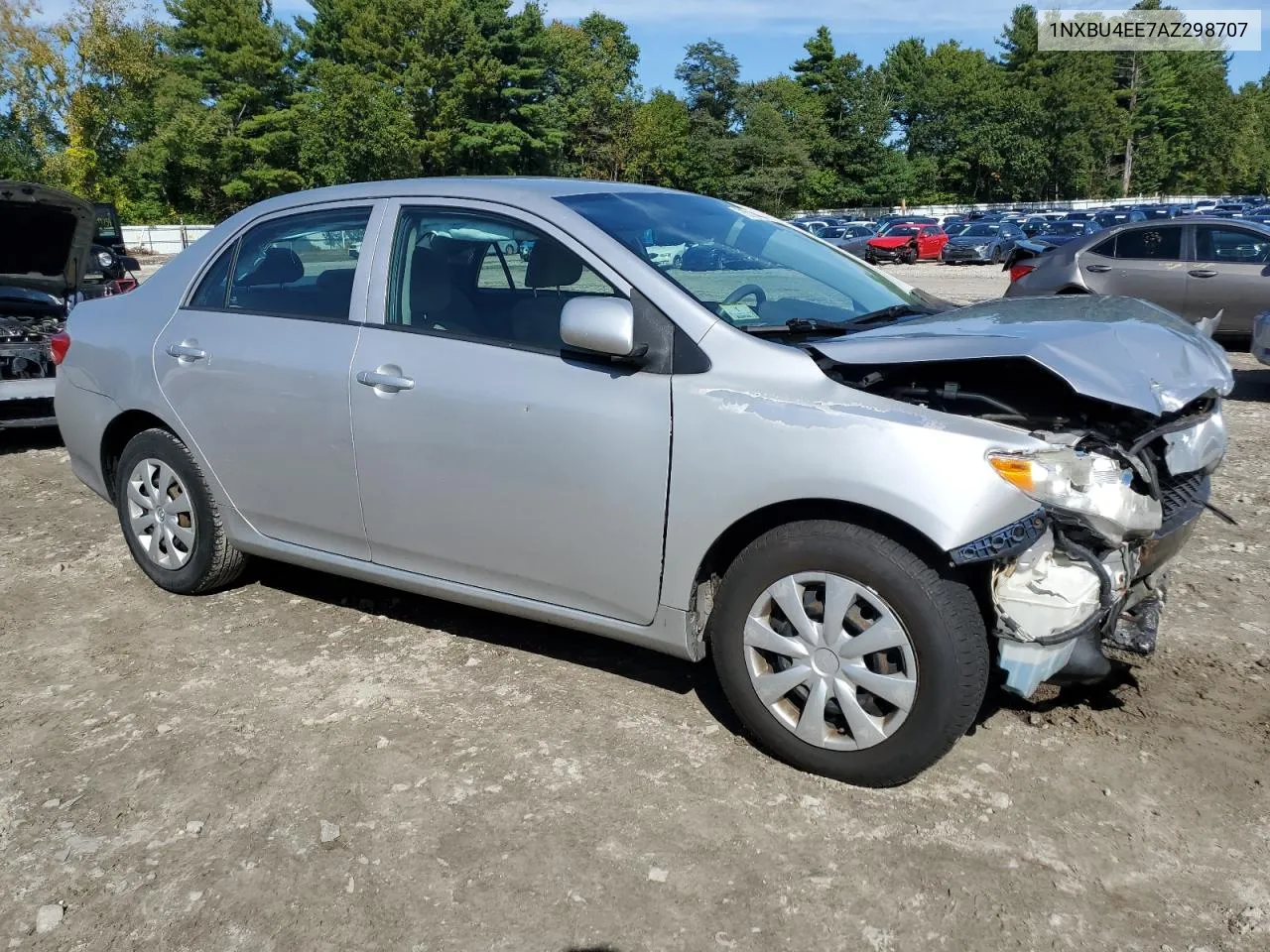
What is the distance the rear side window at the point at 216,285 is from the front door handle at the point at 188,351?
0.59ft

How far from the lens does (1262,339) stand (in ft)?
28.6

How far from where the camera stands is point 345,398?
3.85 m

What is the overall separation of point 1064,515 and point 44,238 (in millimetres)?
7670

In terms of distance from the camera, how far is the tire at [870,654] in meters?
2.84

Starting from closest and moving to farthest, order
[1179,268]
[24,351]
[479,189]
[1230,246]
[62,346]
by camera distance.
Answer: [479,189] → [62,346] → [24,351] → [1230,246] → [1179,268]

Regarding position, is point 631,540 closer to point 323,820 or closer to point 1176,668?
point 323,820

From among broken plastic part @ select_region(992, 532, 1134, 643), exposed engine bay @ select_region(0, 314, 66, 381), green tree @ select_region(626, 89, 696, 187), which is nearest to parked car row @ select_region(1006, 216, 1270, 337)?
exposed engine bay @ select_region(0, 314, 66, 381)

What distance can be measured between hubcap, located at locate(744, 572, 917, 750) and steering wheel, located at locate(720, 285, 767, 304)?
3.30 feet

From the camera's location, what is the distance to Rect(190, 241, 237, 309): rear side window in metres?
4.45

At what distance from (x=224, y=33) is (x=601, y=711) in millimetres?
67885

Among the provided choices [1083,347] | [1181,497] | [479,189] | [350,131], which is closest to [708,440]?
[1083,347]

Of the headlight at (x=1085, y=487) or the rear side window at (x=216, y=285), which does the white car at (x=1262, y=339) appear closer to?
the headlight at (x=1085, y=487)

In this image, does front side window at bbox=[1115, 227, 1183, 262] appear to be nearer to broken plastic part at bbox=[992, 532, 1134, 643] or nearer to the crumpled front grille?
the crumpled front grille

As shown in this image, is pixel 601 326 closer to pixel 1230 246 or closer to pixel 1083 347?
pixel 1083 347
